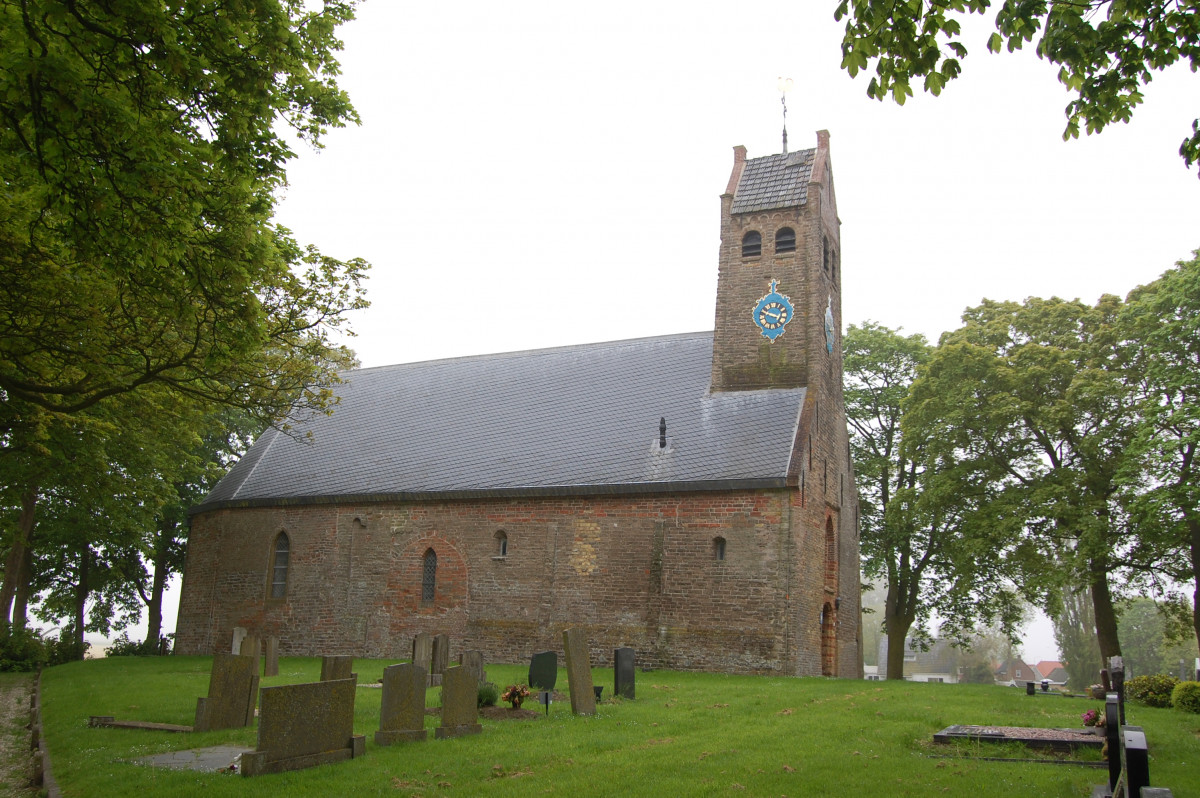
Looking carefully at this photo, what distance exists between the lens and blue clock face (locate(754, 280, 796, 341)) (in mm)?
25047

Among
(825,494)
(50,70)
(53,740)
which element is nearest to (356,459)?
(825,494)

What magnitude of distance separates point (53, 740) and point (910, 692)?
44.8 ft

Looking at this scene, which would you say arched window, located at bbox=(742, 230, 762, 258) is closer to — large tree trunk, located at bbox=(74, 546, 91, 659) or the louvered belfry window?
the louvered belfry window

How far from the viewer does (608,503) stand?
23.3 meters

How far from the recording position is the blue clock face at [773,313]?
25047mm

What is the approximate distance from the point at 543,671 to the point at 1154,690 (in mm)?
11964

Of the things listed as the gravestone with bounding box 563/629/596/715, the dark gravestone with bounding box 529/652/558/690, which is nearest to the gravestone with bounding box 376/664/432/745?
the gravestone with bounding box 563/629/596/715

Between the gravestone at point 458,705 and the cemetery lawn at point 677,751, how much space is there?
203 millimetres

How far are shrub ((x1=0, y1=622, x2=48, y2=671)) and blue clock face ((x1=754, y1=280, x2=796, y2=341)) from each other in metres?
22.4

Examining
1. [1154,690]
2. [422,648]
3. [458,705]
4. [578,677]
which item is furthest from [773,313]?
[458,705]

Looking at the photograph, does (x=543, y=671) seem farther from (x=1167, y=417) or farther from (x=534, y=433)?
Result: (x=1167, y=417)

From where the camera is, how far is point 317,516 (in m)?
27.1

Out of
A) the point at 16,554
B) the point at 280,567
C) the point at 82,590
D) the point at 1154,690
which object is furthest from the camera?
the point at 82,590

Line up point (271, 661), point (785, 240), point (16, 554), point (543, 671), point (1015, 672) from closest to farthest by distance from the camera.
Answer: point (543, 671)
point (271, 661)
point (785, 240)
point (16, 554)
point (1015, 672)
